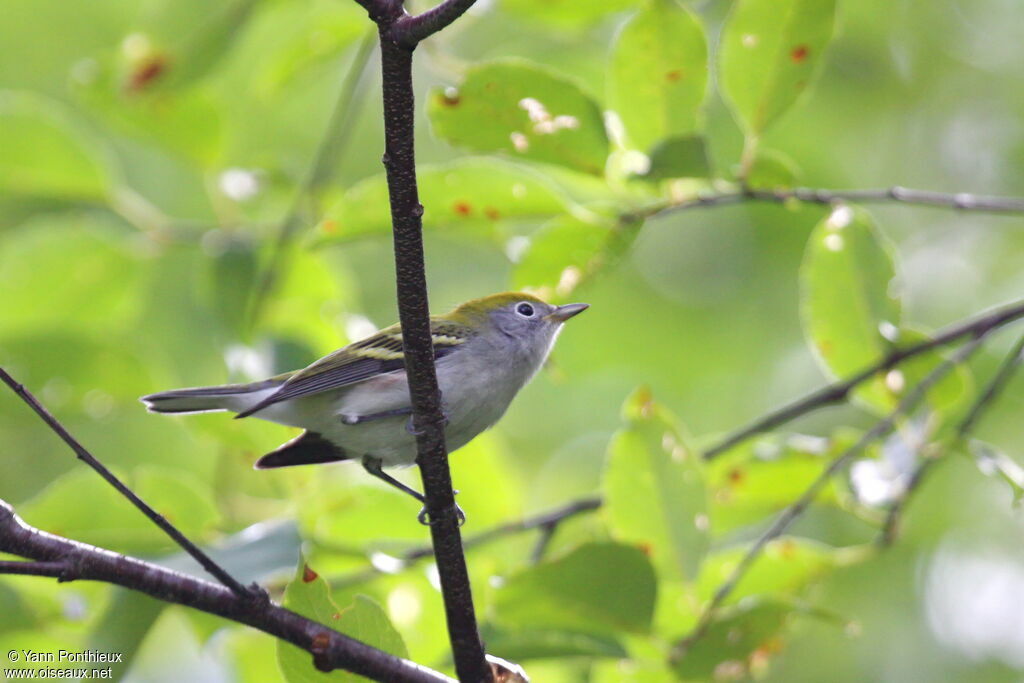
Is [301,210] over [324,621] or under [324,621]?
over

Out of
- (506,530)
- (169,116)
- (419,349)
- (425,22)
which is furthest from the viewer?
(169,116)

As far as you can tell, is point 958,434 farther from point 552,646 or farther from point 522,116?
point 522,116

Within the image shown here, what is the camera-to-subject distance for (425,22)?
1.46 meters

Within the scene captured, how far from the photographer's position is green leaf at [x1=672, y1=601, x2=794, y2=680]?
2547 mm

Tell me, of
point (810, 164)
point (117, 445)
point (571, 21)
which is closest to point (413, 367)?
point (571, 21)

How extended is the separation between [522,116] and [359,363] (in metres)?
0.94

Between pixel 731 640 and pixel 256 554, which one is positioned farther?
pixel 731 640

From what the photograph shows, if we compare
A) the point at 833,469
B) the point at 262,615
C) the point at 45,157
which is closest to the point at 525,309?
the point at 833,469

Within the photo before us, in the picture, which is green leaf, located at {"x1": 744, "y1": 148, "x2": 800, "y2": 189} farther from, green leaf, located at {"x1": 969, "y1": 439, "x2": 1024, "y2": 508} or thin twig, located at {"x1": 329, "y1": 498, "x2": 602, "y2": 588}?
thin twig, located at {"x1": 329, "y1": 498, "x2": 602, "y2": 588}

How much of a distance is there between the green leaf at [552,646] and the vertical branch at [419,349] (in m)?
0.44

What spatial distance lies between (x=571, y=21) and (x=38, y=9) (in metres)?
5.13

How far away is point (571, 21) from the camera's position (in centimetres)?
320

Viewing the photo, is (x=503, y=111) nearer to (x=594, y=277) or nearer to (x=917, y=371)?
(x=594, y=277)

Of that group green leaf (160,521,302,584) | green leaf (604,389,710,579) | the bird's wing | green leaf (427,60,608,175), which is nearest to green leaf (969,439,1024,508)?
green leaf (604,389,710,579)
